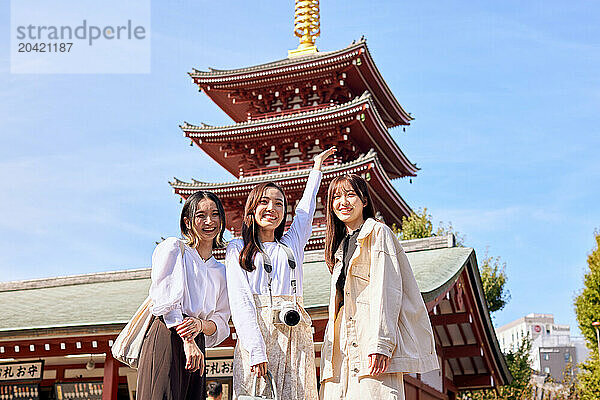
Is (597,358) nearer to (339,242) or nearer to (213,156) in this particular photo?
(213,156)

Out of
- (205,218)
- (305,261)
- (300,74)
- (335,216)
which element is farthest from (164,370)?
(300,74)

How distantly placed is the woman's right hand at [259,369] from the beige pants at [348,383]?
35 cm

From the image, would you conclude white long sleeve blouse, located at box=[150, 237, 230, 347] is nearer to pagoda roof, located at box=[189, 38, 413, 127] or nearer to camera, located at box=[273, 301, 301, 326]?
camera, located at box=[273, 301, 301, 326]

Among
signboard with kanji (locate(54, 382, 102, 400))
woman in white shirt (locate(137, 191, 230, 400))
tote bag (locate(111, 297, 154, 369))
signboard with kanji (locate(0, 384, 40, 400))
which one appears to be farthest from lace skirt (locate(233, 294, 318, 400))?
signboard with kanji (locate(0, 384, 40, 400))

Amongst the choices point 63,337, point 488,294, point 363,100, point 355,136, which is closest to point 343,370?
point 63,337

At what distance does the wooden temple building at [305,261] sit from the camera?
8.30 meters

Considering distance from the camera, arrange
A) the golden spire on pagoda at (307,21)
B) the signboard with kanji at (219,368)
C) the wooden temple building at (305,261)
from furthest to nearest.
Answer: the golden spire on pagoda at (307,21) → the signboard with kanji at (219,368) → the wooden temple building at (305,261)

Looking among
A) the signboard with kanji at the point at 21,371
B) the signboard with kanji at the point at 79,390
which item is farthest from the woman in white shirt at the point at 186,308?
the signboard with kanji at the point at 79,390

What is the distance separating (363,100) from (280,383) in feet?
48.0

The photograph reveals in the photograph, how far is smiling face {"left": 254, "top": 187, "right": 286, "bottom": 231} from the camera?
139 inches

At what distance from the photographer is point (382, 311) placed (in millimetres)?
3168

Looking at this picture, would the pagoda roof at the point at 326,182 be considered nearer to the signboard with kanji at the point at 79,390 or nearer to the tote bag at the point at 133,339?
the signboard with kanji at the point at 79,390

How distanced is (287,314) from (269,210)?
0.58 meters

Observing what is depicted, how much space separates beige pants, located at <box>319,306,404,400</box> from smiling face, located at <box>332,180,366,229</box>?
483 mm
